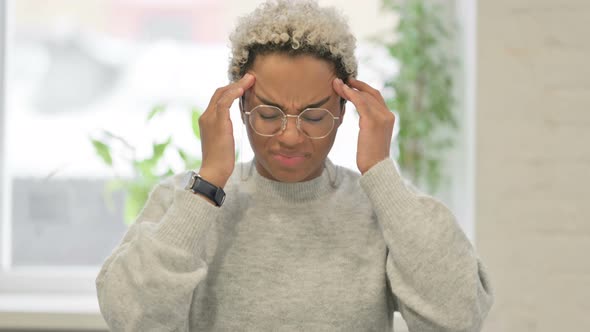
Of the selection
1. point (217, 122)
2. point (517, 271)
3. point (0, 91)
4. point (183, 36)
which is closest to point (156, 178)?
point (183, 36)

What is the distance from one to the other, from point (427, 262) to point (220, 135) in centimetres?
42

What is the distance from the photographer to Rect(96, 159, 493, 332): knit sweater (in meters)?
1.20

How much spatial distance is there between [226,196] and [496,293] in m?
0.98

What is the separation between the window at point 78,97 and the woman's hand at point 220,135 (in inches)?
47.9

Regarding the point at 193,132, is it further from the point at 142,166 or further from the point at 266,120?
the point at 266,120

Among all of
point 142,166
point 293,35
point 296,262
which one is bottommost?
point 296,262

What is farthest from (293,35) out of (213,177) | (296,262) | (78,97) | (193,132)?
(78,97)

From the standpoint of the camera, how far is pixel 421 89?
7.46 feet

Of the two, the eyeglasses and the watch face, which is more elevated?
the eyeglasses

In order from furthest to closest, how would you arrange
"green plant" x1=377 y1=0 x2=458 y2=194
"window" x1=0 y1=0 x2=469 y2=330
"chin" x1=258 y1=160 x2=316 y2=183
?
"window" x1=0 y1=0 x2=469 y2=330
"green plant" x1=377 y1=0 x2=458 y2=194
"chin" x1=258 y1=160 x2=316 y2=183

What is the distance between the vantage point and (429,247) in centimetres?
122

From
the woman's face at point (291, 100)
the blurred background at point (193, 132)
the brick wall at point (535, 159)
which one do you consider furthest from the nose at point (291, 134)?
the brick wall at point (535, 159)

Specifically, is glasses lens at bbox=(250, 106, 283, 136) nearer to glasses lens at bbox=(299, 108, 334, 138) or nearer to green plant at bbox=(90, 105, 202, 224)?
glasses lens at bbox=(299, 108, 334, 138)

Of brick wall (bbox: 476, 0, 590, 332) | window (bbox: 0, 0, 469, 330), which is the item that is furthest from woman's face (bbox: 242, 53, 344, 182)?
window (bbox: 0, 0, 469, 330)
